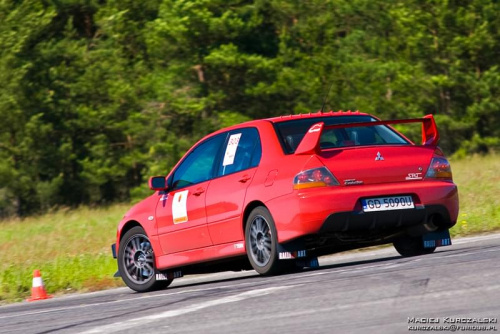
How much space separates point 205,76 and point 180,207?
37211mm

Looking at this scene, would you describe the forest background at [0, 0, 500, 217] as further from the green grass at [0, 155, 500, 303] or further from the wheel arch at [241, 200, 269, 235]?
the wheel arch at [241, 200, 269, 235]

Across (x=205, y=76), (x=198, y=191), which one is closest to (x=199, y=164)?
(x=198, y=191)

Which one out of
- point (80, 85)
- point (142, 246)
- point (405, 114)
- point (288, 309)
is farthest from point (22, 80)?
point (288, 309)

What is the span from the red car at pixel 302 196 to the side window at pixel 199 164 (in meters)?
0.02

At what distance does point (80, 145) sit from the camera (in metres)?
52.2

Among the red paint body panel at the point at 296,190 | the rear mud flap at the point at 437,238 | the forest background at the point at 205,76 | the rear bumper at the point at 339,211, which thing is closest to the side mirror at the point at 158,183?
the red paint body panel at the point at 296,190

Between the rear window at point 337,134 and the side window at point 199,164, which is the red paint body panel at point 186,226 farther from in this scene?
the rear window at point 337,134

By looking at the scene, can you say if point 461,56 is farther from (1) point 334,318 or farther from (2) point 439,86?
(1) point 334,318

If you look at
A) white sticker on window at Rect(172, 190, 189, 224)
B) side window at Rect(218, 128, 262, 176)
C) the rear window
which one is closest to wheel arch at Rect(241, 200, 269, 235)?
side window at Rect(218, 128, 262, 176)

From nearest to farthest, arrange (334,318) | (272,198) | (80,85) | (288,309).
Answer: (334,318) < (288,309) < (272,198) < (80,85)

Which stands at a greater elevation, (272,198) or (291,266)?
(272,198)

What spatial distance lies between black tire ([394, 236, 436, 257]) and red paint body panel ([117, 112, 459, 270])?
1.83 feet

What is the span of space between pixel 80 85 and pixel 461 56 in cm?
1739

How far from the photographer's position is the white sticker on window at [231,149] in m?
10.7
